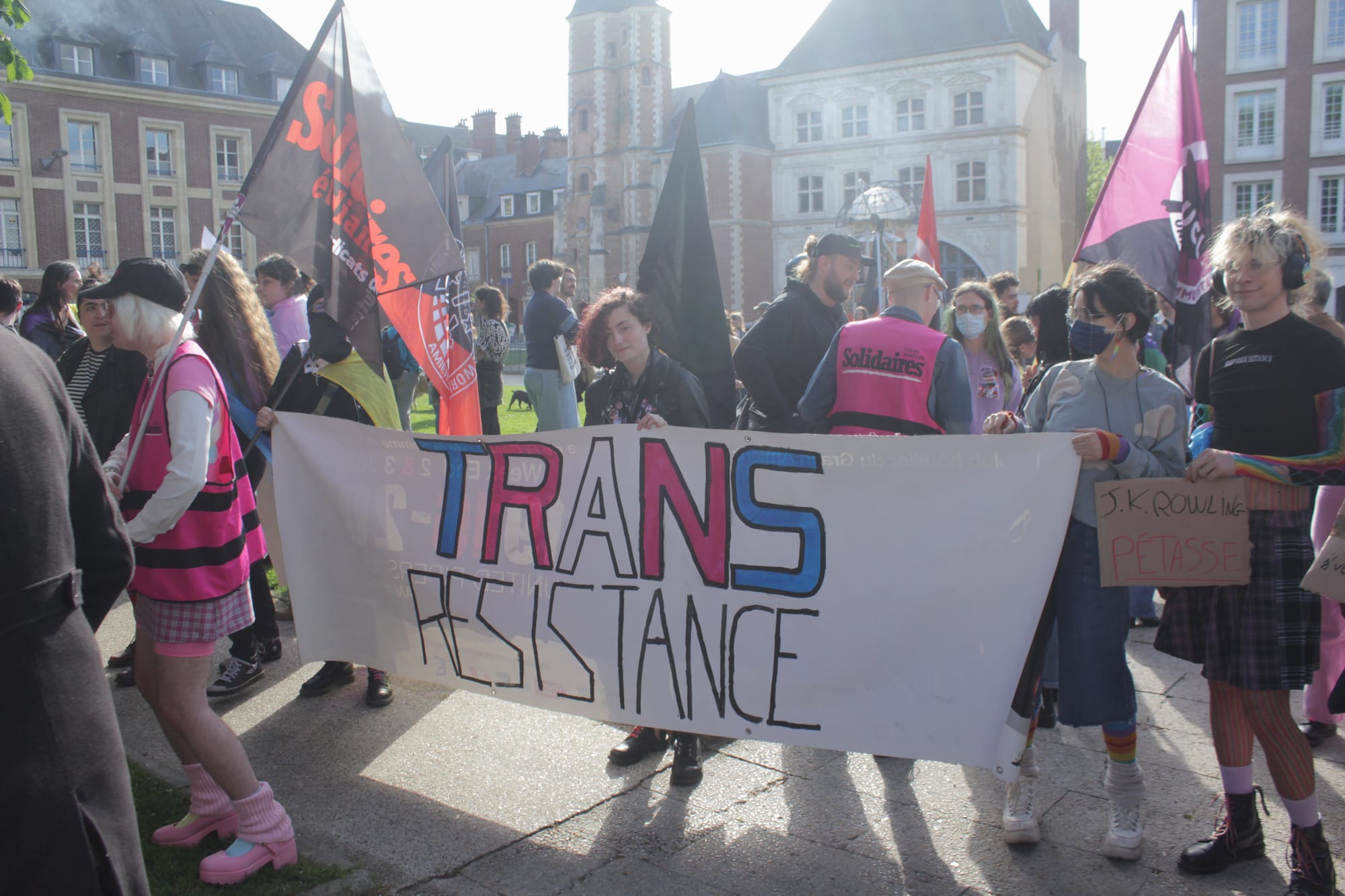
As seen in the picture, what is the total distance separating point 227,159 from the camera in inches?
1911

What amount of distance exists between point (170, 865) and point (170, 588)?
2.98 feet

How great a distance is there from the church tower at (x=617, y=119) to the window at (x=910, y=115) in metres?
15.0

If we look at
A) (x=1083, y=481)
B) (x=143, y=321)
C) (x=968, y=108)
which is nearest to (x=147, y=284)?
(x=143, y=321)

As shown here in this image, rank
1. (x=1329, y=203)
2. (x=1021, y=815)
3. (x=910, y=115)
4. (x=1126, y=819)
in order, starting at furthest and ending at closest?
(x=910, y=115)
(x=1329, y=203)
(x=1021, y=815)
(x=1126, y=819)

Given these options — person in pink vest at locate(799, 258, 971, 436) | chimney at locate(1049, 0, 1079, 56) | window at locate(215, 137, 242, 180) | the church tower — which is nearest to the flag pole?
person in pink vest at locate(799, 258, 971, 436)

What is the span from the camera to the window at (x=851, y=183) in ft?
166

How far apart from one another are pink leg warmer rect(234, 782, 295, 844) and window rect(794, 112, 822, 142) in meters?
52.7

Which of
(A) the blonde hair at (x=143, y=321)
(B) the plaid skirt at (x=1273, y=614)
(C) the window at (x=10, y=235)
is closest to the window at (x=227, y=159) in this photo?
(C) the window at (x=10, y=235)

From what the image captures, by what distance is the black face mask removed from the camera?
482 centimetres

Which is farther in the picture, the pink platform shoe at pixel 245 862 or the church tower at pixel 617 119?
the church tower at pixel 617 119

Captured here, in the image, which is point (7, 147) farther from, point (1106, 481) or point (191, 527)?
point (1106, 481)

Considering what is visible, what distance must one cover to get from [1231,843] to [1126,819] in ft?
1.00

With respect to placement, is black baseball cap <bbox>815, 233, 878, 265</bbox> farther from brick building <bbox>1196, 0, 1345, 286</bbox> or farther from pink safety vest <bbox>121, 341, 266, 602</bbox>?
brick building <bbox>1196, 0, 1345, 286</bbox>

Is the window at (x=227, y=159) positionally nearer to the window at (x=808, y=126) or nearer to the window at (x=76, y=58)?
the window at (x=76, y=58)
